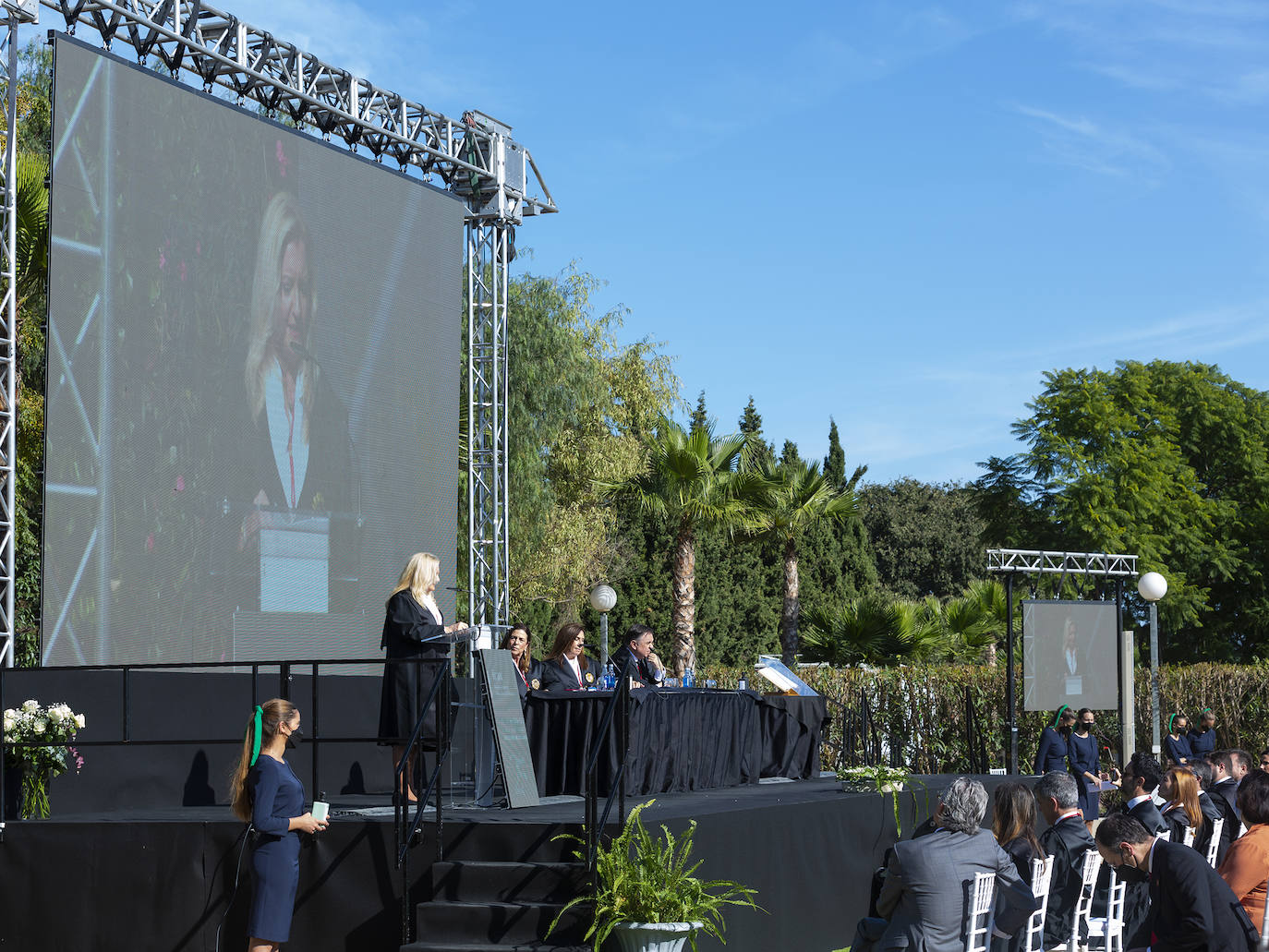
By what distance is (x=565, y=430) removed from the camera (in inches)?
1055

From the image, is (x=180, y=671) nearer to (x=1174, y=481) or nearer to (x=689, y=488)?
(x=689, y=488)

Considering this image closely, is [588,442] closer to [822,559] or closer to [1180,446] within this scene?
[822,559]

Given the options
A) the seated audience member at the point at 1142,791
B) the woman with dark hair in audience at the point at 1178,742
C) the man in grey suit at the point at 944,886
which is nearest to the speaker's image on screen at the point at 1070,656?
the woman with dark hair in audience at the point at 1178,742

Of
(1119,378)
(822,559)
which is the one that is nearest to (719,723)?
(1119,378)

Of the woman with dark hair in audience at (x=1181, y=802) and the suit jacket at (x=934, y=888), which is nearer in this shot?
the suit jacket at (x=934, y=888)

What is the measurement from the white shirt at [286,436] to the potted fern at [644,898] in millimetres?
6462

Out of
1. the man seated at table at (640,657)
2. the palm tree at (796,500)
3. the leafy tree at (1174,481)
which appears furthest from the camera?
the leafy tree at (1174,481)

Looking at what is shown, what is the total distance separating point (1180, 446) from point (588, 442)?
15.9 metres

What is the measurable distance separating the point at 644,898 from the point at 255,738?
6.45 feet

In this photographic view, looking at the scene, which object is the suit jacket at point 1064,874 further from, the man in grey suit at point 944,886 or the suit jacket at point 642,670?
the suit jacket at point 642,670

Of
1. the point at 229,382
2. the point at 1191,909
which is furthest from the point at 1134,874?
the point at 229,382

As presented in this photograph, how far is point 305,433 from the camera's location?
12977 mm

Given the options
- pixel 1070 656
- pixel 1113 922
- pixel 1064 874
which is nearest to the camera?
pixel 1064 874

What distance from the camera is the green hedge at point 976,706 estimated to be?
2030 cm
